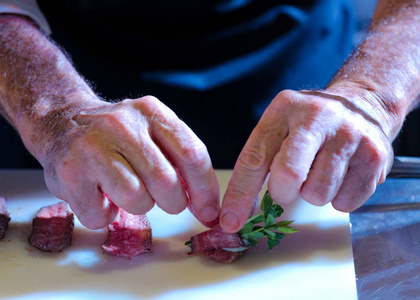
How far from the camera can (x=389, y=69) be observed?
1593 millimetres

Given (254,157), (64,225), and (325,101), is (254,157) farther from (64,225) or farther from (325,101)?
(64,225)

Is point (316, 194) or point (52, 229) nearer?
point (316, 194)

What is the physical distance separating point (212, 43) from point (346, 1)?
2.45ft

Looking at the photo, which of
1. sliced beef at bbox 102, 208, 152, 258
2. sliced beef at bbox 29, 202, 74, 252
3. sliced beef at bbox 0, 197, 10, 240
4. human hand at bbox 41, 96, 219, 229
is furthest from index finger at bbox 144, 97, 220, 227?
sliced beef at bbox 0, 197, 10, 240

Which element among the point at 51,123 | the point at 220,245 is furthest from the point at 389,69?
the point at 51,123

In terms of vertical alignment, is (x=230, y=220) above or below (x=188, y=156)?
below

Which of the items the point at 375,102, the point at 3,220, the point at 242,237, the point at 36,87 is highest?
the point at 375,102

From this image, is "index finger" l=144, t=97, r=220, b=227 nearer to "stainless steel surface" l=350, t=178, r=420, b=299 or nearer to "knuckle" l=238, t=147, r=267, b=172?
"knuckle" l=238, t=147, r=267, b=172

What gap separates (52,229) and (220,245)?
0.50 m

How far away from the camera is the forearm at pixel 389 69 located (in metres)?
1.48

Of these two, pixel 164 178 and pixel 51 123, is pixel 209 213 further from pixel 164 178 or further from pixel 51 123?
pixel 51 123

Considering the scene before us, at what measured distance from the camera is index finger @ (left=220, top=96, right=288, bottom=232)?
4.14 feet

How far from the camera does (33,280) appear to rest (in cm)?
131

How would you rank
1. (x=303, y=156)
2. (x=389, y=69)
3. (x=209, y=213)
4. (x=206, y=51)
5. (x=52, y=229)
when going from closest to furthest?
(x=303, y=156) → (x=209, y=213) → (x=52, y=229) → (x=389, y=69) → (x=206, y=51)
